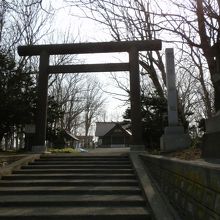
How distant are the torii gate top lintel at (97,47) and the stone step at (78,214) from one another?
9073 mm

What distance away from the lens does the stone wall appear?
4.34 metres

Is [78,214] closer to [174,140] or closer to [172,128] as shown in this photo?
[174,140]

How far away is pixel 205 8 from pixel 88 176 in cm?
630

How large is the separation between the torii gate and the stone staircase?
2.82 m

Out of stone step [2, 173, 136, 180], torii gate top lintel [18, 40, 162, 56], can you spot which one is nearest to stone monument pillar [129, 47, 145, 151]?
torii gate top lintel [18, 40, 162, 56]

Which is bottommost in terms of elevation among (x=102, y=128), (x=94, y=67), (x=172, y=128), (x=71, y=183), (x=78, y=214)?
(x=78, y=214)

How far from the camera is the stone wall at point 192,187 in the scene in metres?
4.34

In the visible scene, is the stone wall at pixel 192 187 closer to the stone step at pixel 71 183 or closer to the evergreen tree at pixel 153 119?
the stone step at pixel 71 183

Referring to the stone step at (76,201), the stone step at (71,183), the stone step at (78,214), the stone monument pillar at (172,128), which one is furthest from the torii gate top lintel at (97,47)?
the stone step at (78,214)

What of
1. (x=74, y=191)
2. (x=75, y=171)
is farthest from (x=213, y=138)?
(x=75, y=171)

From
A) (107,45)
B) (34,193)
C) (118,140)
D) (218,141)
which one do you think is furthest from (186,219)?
(118,140)

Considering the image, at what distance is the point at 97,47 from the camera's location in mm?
15414

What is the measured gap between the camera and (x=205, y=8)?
1193 centimetres

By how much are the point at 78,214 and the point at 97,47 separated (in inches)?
372
